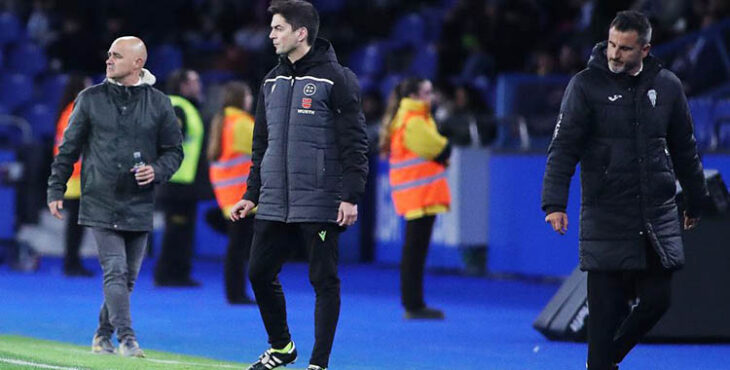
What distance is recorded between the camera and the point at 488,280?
1739 centimetres

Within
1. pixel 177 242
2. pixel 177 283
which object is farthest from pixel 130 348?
pixel 177 283

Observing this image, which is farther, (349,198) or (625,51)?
(349,198)

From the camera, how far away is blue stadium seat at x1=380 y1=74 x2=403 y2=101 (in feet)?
74.2

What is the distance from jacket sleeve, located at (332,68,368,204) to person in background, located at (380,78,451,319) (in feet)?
15.2

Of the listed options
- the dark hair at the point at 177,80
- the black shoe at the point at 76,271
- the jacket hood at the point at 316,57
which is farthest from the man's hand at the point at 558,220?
the black shoe at the point at 76,271

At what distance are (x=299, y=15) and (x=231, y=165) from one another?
6205mm

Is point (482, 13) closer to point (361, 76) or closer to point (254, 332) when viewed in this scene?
point (361, 76)

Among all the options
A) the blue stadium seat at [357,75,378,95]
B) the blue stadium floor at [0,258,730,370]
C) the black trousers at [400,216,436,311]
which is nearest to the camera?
the blue stadium floor at [0,258,730,370]

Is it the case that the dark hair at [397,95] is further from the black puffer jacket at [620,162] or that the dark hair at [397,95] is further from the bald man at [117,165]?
the black puffer jacket at [620,162]

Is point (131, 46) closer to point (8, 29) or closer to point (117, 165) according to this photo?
point (117, 165)

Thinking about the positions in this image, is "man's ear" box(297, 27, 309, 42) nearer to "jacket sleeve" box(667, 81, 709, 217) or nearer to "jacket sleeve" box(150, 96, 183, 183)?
"jacket sleeve" box(150, 96, 183, 183)

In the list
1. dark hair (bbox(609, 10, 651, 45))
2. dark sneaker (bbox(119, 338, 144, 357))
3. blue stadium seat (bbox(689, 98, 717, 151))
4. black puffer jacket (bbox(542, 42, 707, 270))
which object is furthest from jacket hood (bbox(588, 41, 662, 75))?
blue stadium seat (bbox(689, 98, 717, 151))

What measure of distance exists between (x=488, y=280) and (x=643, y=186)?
9975 millimetres

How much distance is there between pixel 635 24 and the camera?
7492 mm
